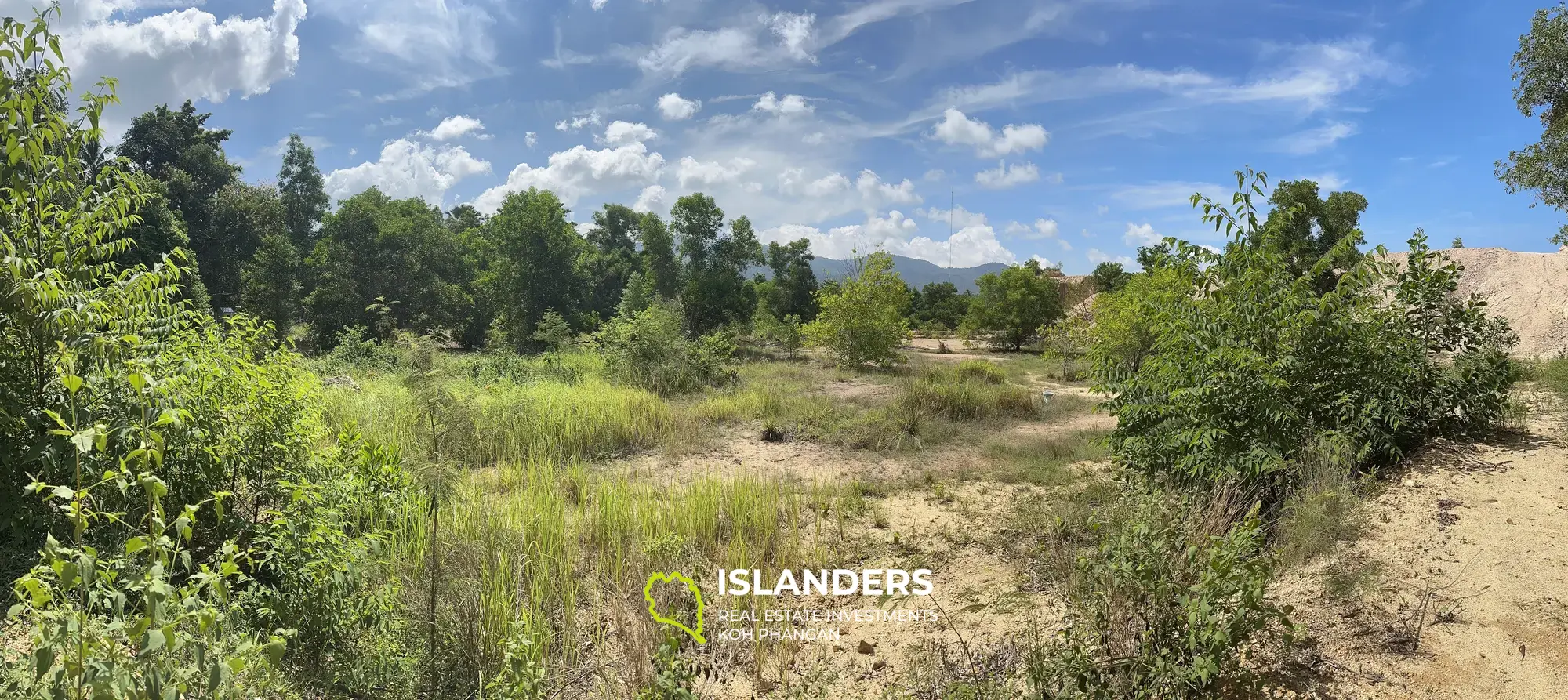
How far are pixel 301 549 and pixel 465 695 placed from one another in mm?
1058

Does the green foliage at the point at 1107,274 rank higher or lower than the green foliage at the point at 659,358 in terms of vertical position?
higher

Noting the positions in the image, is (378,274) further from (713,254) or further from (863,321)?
(863,321)

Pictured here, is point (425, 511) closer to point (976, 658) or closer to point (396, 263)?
point (976, 658)

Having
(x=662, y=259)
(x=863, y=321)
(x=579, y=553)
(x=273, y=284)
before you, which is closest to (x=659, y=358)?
(x=863, y=321)

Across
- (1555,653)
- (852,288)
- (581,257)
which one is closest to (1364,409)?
(1555,653)

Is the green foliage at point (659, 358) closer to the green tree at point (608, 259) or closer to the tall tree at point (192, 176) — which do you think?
the green tree at point (608, 259)

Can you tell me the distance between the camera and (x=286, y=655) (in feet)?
11.1

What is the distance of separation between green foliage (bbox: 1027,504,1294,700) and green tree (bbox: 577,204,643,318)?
78.6 ft

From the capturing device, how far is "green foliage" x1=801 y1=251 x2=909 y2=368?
68.6ft

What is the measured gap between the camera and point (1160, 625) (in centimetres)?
313

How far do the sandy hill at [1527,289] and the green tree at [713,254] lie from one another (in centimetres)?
2152

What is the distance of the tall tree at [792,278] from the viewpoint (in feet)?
128

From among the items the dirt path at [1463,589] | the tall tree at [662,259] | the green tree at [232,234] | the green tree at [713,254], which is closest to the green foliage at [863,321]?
the green tree at [713,254]

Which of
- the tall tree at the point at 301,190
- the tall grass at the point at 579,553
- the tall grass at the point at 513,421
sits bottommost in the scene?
the tall grass at the point at 579,553
